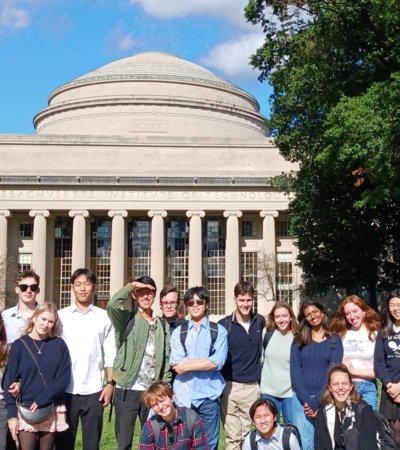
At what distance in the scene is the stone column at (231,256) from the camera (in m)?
47.8

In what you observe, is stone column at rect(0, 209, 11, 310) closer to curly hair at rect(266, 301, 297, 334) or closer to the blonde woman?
curly hair at rect(266, 301, 297, 334)

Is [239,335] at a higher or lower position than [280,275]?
lower

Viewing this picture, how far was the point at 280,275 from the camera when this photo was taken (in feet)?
163

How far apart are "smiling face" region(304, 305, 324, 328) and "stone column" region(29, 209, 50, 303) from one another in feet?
135

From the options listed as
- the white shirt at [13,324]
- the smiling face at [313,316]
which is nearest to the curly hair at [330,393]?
the smiling face at [313,316]

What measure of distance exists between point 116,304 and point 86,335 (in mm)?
516

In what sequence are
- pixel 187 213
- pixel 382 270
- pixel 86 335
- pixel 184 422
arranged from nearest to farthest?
1. pixel 184 422
2. pixel 86 335
3. pixel 382 270
4. pixel 187 213

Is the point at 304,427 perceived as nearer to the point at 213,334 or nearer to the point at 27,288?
the point at 213,334

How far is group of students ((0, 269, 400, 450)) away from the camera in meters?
7.01

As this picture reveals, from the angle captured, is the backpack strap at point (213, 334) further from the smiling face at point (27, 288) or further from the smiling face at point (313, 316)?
the smiling face at point (27, 288)

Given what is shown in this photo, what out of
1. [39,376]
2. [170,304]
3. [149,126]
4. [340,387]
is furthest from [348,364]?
[149,126]

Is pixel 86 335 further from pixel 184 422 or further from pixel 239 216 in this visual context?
pixel 239 216

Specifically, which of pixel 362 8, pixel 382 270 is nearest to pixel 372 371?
pixel 362 8

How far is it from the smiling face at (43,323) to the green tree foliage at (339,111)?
11.4 m
